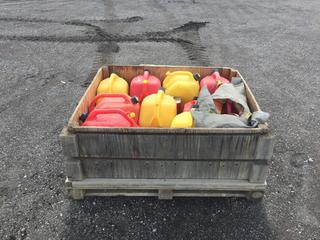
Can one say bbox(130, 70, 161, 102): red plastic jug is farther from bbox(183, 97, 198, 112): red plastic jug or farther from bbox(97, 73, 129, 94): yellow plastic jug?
bbox(183, 97, 198, 112): red plastic jug

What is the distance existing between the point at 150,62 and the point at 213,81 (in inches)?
117

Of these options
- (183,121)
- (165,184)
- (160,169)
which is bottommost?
(165,184)

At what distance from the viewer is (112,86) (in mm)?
3361

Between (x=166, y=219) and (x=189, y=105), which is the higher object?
(x=189, y=105)

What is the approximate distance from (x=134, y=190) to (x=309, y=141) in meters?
2.46

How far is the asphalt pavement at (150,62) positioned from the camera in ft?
9.01

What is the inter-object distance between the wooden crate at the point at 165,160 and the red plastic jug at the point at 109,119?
0.45 feet

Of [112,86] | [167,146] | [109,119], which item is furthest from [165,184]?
[112,86]

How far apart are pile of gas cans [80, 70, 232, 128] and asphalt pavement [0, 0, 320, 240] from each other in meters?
0.78

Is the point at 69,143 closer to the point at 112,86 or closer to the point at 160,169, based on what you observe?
the point at 160,169

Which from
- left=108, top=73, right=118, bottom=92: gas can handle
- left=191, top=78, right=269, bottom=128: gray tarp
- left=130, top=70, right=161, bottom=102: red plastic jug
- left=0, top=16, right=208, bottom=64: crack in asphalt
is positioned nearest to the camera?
left=191, top=78, right=269, bottom=128: gray tarp

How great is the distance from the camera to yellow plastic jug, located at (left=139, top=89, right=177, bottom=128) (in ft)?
9.35

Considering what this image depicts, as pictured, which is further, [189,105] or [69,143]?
[189,105]

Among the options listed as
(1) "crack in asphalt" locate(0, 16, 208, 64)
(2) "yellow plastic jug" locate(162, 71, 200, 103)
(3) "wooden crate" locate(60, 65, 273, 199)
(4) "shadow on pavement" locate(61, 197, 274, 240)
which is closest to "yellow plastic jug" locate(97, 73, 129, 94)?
(2) "yellow plastic jug" locate(162, 71, 200, 103)
